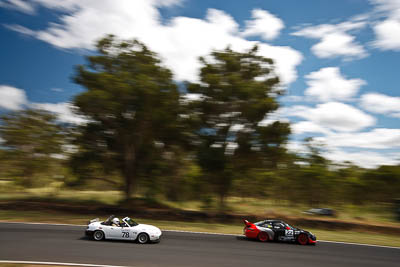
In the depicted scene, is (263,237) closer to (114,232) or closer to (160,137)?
(114,232)

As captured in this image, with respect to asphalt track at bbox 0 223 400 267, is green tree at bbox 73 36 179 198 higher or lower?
higher

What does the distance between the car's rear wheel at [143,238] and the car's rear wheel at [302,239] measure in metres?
7.39

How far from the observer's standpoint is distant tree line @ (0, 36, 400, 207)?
876 inches

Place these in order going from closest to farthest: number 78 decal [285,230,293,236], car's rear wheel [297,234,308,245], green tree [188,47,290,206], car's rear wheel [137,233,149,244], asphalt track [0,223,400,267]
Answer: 1. asphalt track [0,223,400,267]
2. car's rear wheel [137,233,149,244]
3. car's rear wheel [297,234,308,245]
4. number 78 decal [285,230,293,236]
5. green tree [188,47,290,206]

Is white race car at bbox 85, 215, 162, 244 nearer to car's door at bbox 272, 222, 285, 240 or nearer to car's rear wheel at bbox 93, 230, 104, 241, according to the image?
car's rear wheel at bbox 93, 230, 104, 241

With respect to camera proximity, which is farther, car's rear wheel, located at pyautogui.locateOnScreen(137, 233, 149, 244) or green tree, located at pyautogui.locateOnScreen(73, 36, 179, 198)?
Result: green tree, located at pyautogui.locateOnScreen(73, 36, 179, 198)


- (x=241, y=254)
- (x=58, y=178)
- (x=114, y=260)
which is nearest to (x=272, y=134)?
(x=241, y=254)

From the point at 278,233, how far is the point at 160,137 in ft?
47.3

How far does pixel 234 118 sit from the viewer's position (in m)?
22.7

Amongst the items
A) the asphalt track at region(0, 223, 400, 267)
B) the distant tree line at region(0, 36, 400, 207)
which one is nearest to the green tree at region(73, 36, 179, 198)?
the distant tree line at region(0, 36, 400, 207)

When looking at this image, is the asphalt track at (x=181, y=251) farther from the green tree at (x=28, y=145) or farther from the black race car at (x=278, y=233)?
the green tree at (x=28, y=145)

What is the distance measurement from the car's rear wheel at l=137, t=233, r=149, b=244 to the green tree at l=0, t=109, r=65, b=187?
55.1 feet

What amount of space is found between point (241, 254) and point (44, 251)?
25.1ft

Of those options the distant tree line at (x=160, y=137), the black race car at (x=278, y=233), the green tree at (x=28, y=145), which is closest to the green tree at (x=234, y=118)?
the distant tree line at (x=160, y=137)
